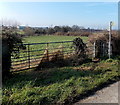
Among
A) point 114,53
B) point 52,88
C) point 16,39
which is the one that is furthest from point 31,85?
point 114,53

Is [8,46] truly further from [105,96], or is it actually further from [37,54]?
[105,96]

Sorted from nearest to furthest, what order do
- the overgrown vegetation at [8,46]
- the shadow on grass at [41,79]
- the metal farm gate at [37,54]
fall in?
1. the shadow on grass at [41,79]
2. the overgrown vegetation at [8,46]
3. the metal farm gate at [37,54]

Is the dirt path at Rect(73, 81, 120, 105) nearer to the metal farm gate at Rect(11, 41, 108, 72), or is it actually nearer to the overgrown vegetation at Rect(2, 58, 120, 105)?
the overgrown vegetation at Rect(2, 58, 120, 105)

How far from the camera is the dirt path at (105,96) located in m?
4.14

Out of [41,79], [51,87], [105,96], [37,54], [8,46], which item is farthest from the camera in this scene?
[37,54]

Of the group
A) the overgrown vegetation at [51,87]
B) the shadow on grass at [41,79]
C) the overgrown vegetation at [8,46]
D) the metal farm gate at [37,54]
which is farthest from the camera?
the metal farm gate at [37,54]

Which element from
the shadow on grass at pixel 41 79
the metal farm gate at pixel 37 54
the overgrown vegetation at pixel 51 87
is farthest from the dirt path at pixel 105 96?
the metal farm gate at pixel 37 54

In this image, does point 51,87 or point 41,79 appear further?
point 41,79

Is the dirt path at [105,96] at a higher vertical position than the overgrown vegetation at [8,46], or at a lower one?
lower

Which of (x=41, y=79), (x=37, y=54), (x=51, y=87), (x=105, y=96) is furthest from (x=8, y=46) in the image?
(x=105, y=96)

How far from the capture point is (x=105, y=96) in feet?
14.5

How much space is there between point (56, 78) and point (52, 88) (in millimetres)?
1023

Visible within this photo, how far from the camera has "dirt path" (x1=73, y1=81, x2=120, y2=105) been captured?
4137 millimetres

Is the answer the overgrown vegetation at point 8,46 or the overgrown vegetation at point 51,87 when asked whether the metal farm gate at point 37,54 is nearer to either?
the overgrown vegetation at point 8,46
